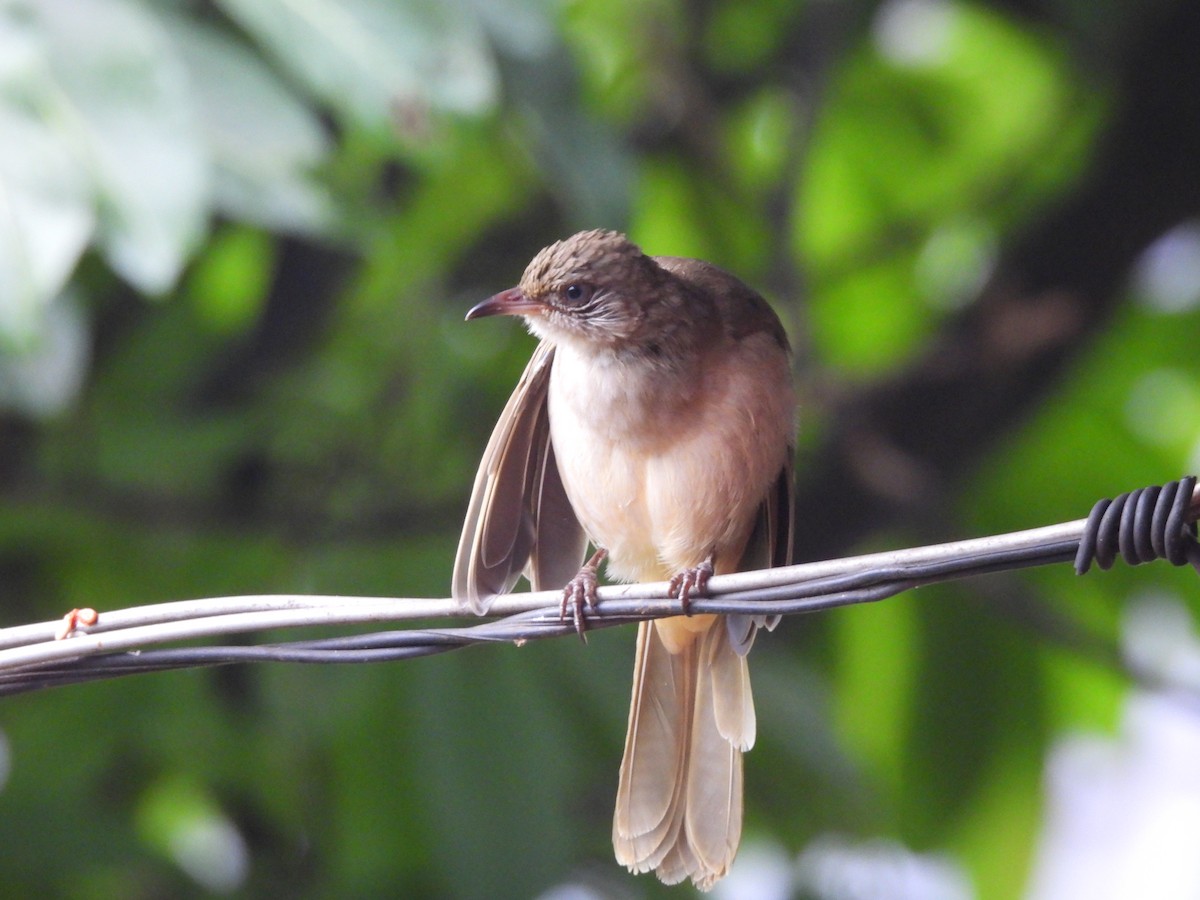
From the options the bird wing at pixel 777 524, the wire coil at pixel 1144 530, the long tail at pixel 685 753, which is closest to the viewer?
the wire coil at pixel 1144 530

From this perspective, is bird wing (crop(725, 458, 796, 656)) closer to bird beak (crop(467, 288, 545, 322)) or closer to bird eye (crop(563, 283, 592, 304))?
bird eye (crop(563, 283, 592, 304))

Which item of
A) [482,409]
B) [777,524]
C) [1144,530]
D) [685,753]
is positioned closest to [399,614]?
[1144,530]

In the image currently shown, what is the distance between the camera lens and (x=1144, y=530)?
2.25 meters

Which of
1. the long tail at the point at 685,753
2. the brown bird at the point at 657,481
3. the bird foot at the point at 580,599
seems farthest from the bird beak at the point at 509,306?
the long tail at the point at 685,753

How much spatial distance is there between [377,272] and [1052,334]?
2863 millimetres

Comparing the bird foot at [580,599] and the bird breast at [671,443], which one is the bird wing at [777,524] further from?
the bird foot at [580,599]

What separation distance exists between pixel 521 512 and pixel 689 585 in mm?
1069

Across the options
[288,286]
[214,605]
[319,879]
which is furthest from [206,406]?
[214,605]

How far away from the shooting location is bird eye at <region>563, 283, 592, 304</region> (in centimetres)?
423

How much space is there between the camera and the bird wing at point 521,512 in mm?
3764

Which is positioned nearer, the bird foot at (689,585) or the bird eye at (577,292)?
the bird foot at (689,585)

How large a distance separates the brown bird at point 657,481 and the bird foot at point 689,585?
111mm

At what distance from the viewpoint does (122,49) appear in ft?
11.0

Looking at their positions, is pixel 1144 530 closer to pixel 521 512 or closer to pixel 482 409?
pixel 521 512
